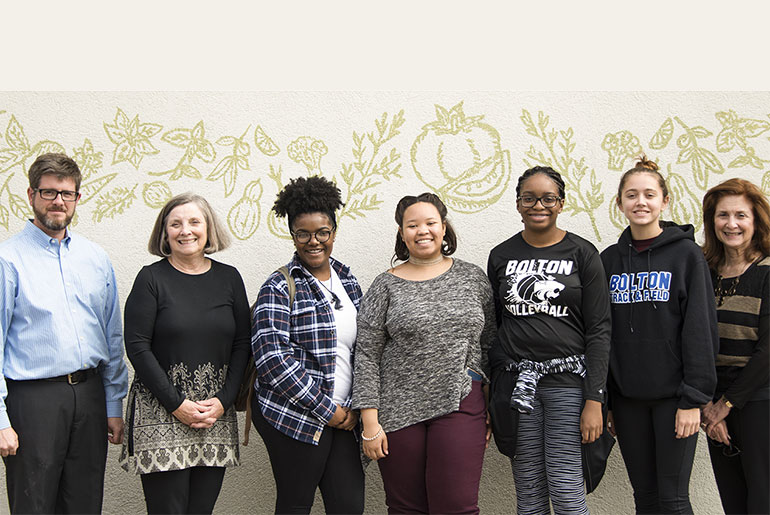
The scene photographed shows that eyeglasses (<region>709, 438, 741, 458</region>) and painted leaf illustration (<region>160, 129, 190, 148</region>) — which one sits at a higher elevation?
painted leaf illustration (<region>160, 129, 190, 148</region>)

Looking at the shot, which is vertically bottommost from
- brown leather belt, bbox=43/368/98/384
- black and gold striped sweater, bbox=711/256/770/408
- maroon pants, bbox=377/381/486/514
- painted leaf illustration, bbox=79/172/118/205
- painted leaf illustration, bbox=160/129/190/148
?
maroon pants, bbox=377/381/486/514

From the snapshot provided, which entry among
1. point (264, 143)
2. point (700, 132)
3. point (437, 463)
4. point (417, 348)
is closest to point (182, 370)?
point (417, 348)

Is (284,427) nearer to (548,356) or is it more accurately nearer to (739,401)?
(548,356)

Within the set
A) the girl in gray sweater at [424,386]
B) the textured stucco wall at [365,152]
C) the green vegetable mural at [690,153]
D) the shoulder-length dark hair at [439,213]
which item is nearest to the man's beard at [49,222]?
the textured stucco wall at [365,152]

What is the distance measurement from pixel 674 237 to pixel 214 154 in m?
2.46

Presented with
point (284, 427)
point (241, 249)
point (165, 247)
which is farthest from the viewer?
point (241, 249)

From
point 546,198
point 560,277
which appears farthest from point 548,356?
point 546,198

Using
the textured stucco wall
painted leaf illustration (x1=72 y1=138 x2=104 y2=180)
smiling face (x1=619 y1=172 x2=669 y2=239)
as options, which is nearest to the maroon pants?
smiling face (x1=619 y1=172 x2=669 y2=239)

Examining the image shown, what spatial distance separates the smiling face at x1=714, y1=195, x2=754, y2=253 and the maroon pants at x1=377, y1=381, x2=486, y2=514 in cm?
137

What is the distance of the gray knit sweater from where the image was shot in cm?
272

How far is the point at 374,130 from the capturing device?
148 inches

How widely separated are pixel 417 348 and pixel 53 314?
1528 millimetres

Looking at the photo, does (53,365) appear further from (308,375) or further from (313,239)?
(313,239)

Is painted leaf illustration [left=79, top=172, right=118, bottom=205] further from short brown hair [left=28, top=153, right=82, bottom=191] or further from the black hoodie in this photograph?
the black hoodie
